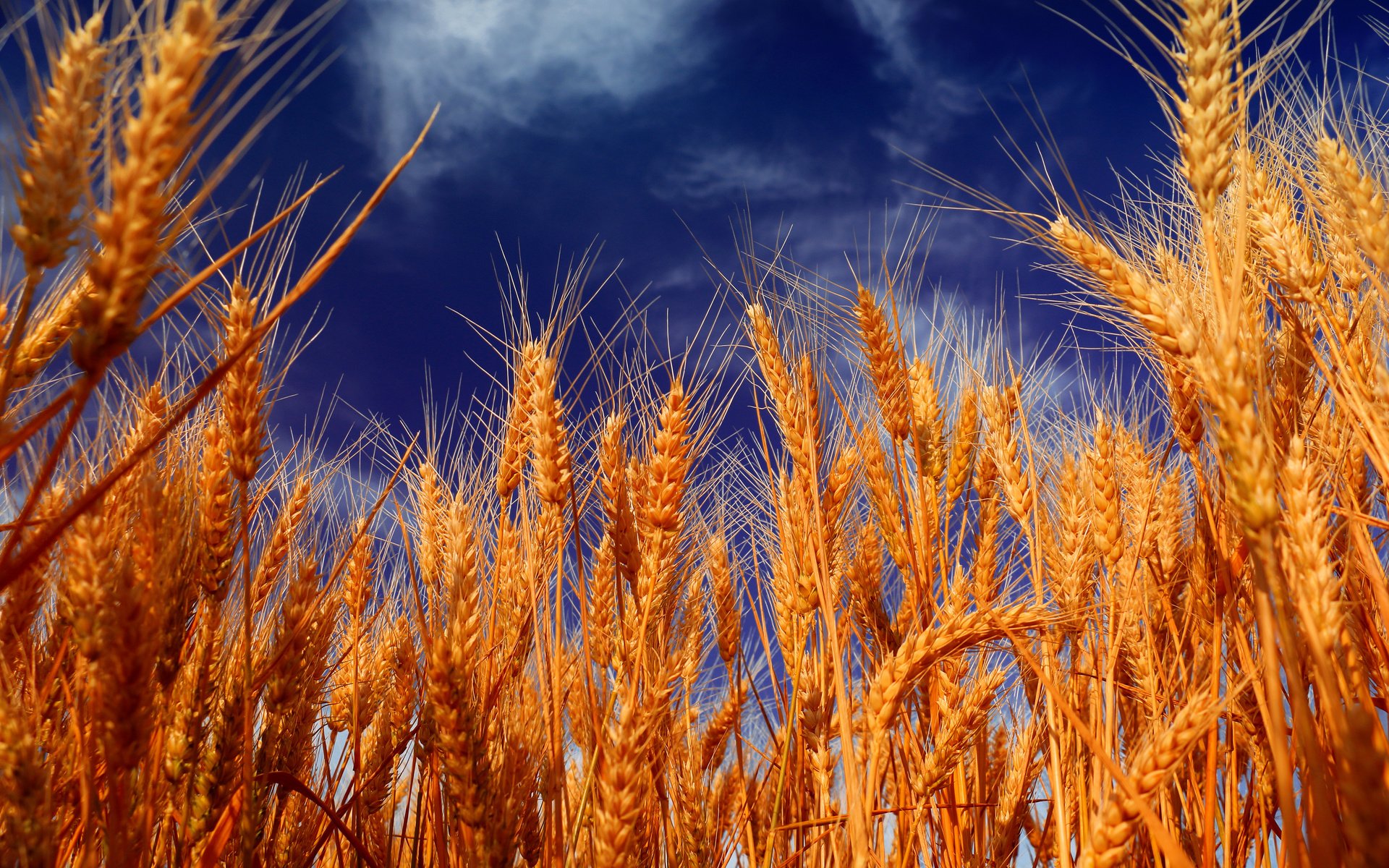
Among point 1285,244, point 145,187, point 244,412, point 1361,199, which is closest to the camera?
point 145,187

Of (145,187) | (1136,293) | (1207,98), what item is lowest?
(145,187)

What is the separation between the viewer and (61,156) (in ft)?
3.44

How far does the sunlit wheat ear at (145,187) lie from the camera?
3.16ft

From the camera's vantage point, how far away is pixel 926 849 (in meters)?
2.34

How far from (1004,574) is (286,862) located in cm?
253

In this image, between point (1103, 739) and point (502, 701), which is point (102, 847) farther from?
point (1103, 739)

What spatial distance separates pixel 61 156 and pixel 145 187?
167 millimetres

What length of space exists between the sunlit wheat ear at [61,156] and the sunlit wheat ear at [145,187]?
0.15 feet

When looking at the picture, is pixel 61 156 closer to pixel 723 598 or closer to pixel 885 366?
pixel 885 366

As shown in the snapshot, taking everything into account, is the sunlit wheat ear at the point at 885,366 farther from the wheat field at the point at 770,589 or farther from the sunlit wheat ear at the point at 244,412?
the sunlit wheat ear at the point at 244,412

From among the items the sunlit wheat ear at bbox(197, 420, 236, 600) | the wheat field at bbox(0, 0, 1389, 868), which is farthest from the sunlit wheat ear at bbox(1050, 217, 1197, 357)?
the sunlit wheat ear at bbox(197, 420, 236, 600)

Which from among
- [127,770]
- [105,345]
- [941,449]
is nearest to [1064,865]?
[941,449]

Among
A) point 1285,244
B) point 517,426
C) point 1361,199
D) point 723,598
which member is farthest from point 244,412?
point 1285,244

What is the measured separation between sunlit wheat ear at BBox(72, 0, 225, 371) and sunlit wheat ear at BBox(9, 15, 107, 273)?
46 millimetres
